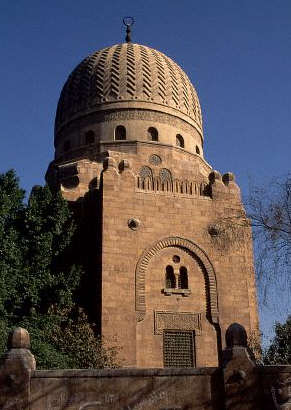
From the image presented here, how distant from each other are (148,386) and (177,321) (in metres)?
7.50

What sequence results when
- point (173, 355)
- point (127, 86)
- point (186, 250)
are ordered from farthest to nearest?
point (127, 86) → point (186, 250) → point (173, 355)

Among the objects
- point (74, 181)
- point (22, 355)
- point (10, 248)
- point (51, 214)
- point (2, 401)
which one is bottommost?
point (2, 401)

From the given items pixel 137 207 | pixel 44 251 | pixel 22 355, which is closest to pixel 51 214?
pixel 44 251

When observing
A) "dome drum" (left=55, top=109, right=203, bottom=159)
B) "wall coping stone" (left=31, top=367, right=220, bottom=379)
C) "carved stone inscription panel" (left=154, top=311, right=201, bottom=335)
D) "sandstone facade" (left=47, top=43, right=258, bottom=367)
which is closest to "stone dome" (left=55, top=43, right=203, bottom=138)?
"dome drum" (left=55, top=109, right=203, bottom=159)

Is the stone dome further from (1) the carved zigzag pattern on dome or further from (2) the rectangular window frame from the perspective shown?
(2) the rectangular window frame

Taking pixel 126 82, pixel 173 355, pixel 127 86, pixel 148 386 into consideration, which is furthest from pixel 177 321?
pixel 126 82

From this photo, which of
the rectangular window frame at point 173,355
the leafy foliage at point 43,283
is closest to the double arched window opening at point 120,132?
the leafy foliage at point 43,283

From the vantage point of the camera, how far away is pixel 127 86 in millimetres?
25484

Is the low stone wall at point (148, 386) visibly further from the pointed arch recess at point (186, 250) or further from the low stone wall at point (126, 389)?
the pointed arch recess at point (186, 250)

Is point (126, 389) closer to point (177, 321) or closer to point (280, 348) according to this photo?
point (177, 321)

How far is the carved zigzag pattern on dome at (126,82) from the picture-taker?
1003 inches

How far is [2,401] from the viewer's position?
32.2 feet

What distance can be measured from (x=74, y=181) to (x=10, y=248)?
622cm

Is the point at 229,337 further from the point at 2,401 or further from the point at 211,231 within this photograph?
the point at 211,231
